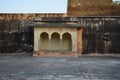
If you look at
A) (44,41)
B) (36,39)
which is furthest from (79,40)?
(36,39)

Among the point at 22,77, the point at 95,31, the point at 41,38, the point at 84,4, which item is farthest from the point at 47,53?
the point at 22,77

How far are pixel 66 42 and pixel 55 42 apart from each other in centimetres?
75

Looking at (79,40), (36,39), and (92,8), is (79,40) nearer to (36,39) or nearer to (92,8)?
(36,39)

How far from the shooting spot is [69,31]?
16.5m

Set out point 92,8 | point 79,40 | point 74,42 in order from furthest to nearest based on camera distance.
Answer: point 92,8, point 79,40, point 74,42

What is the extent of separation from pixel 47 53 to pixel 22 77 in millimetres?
8256

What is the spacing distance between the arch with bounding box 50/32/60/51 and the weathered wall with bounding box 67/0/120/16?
2609mm

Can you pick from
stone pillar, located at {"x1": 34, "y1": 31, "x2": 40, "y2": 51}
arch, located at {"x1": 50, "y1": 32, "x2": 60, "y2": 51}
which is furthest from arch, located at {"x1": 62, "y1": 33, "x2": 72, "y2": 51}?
stone pillar, located at {"x1": 34, "y1": 31, "x2": 40, "y2": 51}

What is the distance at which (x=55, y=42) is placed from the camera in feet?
58.0

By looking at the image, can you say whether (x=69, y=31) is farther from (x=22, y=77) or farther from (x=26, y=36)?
(x=22, y=77)

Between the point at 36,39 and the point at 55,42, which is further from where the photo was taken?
the point at 55,42

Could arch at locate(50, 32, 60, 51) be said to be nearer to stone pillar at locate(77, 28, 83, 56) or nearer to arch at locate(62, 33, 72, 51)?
arch at locate(62, 33, 72, 51)

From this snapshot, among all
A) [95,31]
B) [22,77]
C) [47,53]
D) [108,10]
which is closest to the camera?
[22,77]

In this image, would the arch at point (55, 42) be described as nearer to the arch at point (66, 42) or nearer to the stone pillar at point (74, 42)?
the arch at point (66, 42)
